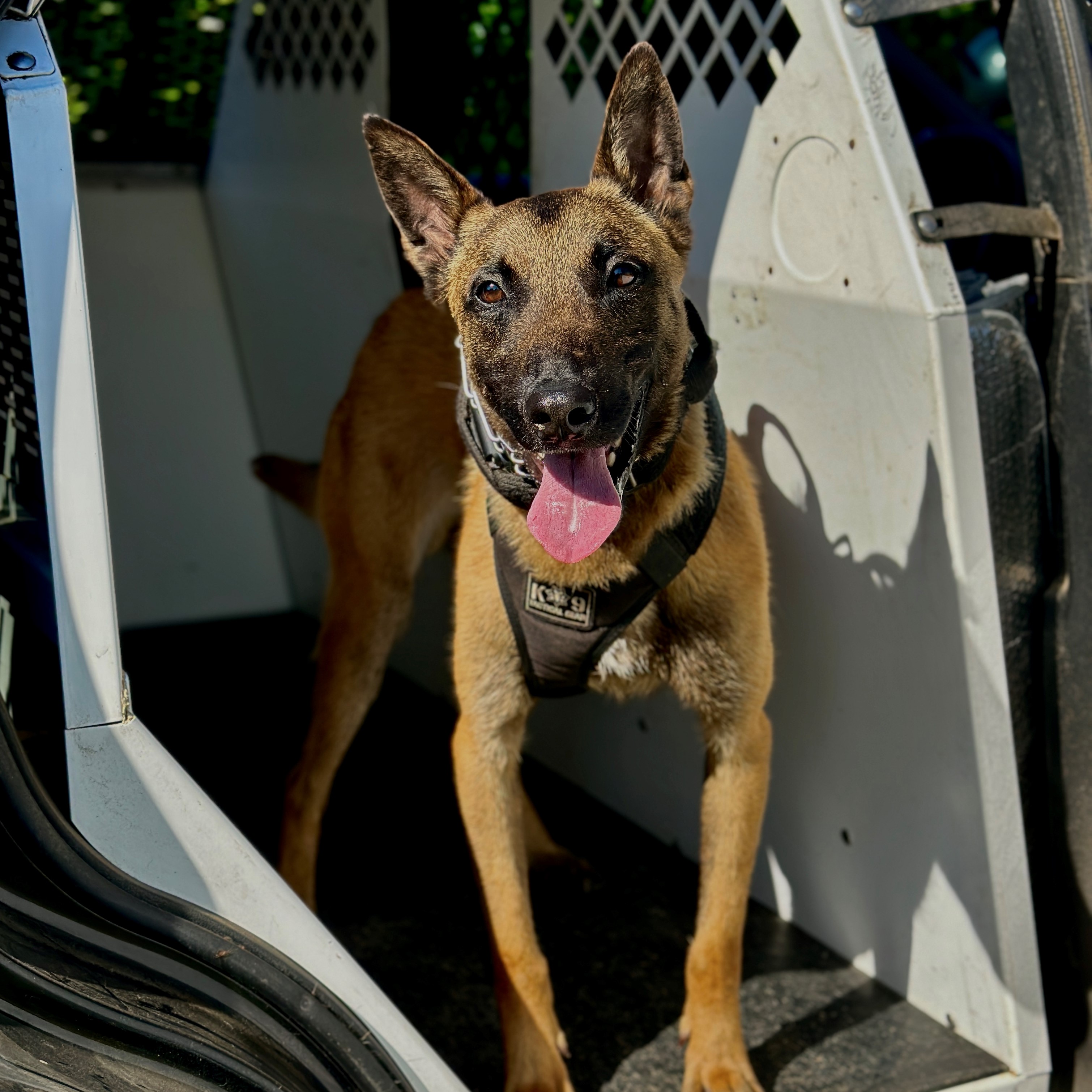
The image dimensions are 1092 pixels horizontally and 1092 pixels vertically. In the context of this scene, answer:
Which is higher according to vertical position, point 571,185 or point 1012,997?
point 571,185

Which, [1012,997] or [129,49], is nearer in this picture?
[1012,997]

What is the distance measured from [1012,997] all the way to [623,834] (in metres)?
1.14

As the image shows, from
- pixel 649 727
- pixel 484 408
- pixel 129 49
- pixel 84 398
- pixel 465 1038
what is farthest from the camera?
pixel 129 49

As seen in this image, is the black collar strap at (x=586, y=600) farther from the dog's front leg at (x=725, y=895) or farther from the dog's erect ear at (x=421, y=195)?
the dog's erect ear at (x=421, y=195)

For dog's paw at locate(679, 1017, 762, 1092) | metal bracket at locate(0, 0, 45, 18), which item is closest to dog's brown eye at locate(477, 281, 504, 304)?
metal bracket at locate(0, 0, 45, 18)

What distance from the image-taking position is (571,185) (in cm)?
270

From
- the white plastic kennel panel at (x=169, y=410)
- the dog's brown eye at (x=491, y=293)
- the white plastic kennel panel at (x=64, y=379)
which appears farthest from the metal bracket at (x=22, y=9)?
the white plastic kennel panel at (x=169, y=410)

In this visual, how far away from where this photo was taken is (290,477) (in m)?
3.59

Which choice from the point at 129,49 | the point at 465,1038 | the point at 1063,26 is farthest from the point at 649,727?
the point at 129,49

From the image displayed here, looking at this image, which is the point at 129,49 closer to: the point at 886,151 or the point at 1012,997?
the point at 886,151

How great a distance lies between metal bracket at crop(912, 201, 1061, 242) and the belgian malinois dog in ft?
1.32

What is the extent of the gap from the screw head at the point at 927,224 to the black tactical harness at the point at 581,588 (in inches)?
15.5

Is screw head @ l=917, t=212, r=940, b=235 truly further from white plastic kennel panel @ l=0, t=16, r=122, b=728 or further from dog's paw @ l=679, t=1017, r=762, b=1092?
dog's paw @ l=679, t=1017, r=762, b=1092

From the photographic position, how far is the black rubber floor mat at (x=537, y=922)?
2254 millimetres
